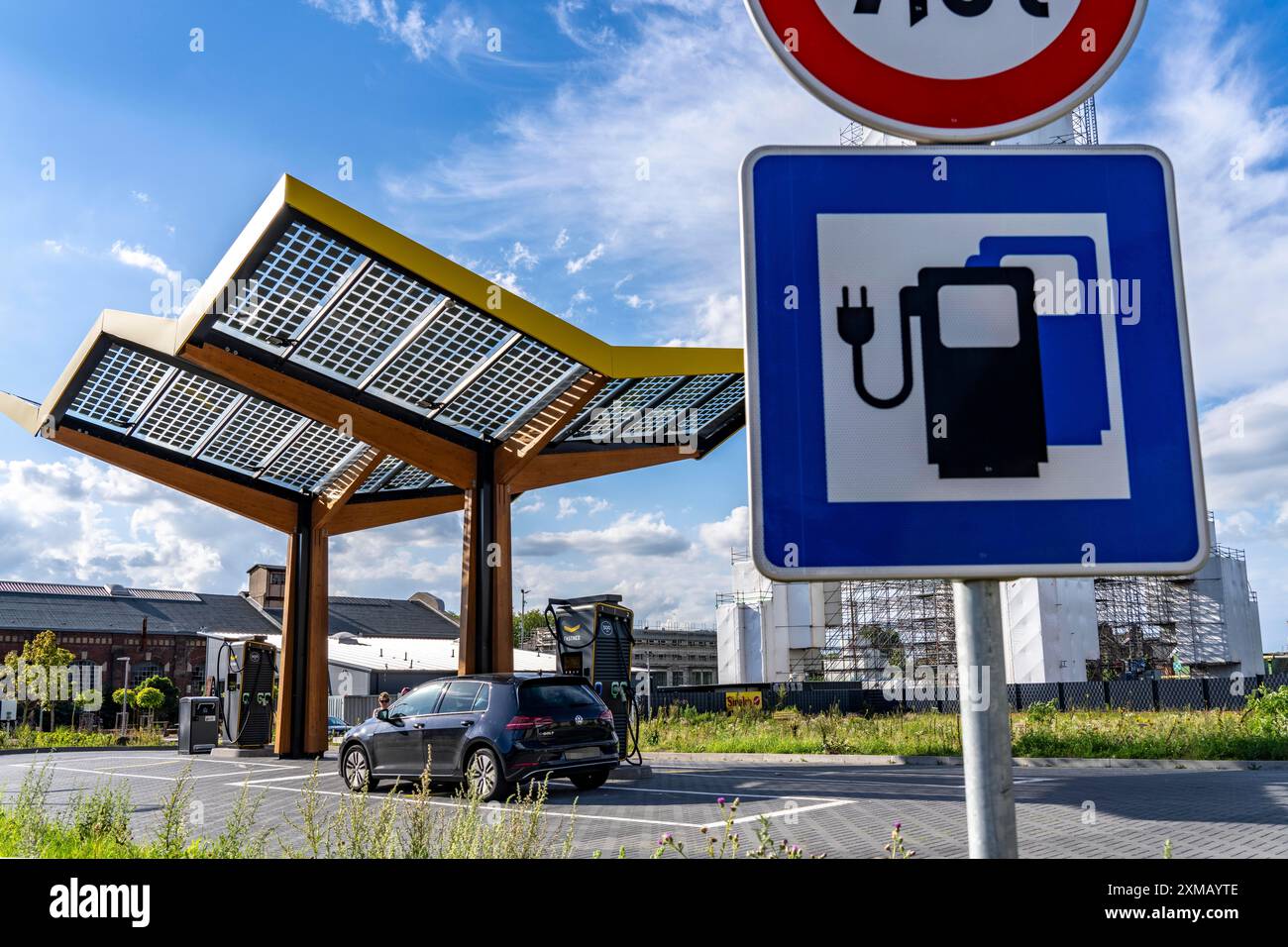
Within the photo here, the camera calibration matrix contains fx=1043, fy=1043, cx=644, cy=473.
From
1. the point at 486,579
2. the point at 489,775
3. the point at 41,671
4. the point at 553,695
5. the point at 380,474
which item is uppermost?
the point at 380,474

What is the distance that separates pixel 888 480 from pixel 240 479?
26.2 metres

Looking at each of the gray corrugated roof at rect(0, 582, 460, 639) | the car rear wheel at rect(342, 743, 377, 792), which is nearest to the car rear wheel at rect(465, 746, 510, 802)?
the car rear wheel at rect(342, 743, 377, 792)

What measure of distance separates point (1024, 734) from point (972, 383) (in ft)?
69.3

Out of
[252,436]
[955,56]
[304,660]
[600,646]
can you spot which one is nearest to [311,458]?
[252,436]

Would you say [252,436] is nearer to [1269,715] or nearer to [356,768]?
[356,768]

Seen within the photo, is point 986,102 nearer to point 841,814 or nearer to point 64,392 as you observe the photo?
point 841,814

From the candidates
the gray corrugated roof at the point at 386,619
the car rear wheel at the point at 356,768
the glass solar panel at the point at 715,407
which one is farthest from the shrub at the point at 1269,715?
the gray corrugated roof at the point at 386,619

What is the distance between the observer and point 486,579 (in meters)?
20.6

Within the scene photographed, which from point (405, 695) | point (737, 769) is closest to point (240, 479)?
point (405, 695)

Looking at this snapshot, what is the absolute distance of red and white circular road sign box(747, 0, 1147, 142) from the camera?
5.24ft

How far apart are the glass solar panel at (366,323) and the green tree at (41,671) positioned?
26.8m

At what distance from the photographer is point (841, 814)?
11.8 meters

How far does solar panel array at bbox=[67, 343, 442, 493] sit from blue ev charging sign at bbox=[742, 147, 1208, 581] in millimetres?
20918
